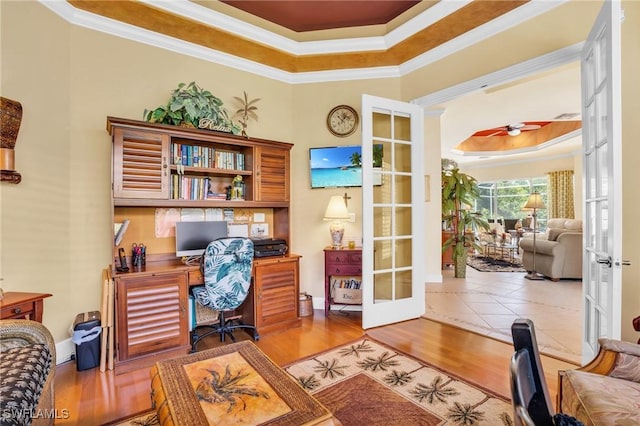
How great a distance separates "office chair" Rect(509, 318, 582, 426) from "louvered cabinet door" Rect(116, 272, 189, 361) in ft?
7.93

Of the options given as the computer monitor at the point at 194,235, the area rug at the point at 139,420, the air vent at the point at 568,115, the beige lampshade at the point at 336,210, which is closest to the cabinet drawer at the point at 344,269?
the beige lampshade at the point at 336,210

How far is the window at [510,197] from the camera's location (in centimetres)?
959

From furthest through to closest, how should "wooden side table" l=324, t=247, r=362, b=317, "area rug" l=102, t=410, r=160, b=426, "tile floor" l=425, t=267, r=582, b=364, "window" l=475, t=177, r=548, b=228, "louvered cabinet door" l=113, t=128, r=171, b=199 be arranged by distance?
"window" l=475, t=177, r=548, b=228
"wooden side table" l=324, t=247, r=362, b=317
"tile floor" l=425, t=267, r=582, b=364
"louvered cabinet door" l=113, t=128, r=171, b=199
"area rug" l=102, t=410, r=160, b=426

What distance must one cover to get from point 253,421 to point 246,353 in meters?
0.59

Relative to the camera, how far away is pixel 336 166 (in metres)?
3.68

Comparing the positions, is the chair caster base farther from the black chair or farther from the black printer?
the black chair

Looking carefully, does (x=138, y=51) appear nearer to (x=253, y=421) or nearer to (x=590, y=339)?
(x=253, y=421)

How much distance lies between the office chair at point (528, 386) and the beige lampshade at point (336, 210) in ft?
8.40

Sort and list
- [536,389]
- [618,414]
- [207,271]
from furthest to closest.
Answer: [207,271]
[618,414]
[536,389]

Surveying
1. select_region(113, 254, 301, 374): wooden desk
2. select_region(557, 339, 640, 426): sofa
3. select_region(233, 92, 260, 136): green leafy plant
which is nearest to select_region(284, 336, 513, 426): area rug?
select_region(557, 339, 640, 426): sofa

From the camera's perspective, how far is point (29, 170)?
2.30 metres

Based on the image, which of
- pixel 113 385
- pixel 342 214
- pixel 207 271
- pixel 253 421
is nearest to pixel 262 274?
pixel 207 271

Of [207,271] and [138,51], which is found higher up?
[138,51]

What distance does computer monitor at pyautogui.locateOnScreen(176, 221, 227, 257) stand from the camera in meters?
2.87
